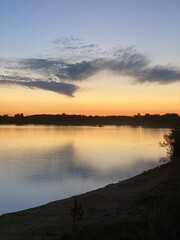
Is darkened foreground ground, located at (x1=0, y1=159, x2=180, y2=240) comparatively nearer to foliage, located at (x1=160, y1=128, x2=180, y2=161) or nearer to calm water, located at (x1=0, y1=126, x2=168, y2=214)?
calm water, located at (x1=0, y1=126, x2=168, y2=214)

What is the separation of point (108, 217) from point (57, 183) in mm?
14565

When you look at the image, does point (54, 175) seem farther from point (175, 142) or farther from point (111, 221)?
point (111, 221)

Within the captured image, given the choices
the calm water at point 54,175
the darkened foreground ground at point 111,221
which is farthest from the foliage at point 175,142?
the darkened foreground ground at point 111,221

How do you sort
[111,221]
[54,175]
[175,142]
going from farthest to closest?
[54,175] → [175,142] → [111,221]

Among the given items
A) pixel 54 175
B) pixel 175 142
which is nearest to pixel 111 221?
pixel 54 175

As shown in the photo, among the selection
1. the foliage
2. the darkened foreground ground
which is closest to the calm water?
the foliage

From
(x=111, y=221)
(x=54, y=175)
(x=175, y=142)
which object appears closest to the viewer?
(x=111, y=221)

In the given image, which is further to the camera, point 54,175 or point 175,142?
point 54,175

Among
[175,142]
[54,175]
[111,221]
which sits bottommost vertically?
[54,175]

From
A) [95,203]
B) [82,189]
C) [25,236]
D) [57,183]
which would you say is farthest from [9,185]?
[25,236]

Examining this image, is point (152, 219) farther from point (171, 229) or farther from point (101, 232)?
point (101, 232)

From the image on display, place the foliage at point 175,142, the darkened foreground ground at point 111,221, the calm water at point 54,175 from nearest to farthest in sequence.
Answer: the darkened foreground ground at point 111,221, the calm water at point 54,175, the foliage at point 175,142

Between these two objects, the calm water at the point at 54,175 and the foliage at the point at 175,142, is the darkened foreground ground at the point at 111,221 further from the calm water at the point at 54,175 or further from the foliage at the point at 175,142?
the foliage at the point at 175,142

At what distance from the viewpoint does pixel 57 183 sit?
24.8 metres
